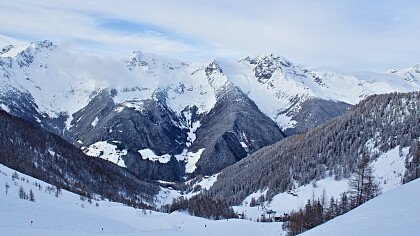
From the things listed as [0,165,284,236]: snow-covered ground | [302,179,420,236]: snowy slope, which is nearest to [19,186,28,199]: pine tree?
[0,165,284,236]: snow-covered ground

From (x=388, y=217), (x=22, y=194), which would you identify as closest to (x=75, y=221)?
(x=22, y=194)

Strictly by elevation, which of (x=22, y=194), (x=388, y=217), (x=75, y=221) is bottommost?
(x=22, y=194)

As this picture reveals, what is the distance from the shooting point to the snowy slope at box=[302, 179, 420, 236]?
3321cm

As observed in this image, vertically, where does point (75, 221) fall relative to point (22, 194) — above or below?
above

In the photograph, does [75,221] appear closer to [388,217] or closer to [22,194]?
[22,194]

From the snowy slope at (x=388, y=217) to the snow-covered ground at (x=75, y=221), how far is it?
25117 millimetres

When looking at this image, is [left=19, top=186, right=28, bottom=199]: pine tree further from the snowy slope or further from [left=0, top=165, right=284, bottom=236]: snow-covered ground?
the snowy slope

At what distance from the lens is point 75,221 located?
60.7 meters

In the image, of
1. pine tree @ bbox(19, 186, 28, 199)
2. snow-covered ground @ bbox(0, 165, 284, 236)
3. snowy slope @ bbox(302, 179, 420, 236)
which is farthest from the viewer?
pine tree @ bbox(19, 186, 28, 199)

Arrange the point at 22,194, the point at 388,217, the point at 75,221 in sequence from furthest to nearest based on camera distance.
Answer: the point at 22,194 < the point at 75,221 < the point at 388,217

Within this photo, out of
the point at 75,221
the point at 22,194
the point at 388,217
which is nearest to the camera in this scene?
the point at 388,217

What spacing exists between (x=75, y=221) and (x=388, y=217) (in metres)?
38.7

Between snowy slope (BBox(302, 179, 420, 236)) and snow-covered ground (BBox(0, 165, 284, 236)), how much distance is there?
82.4 ft

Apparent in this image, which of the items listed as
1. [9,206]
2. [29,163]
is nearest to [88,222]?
[9,206]
